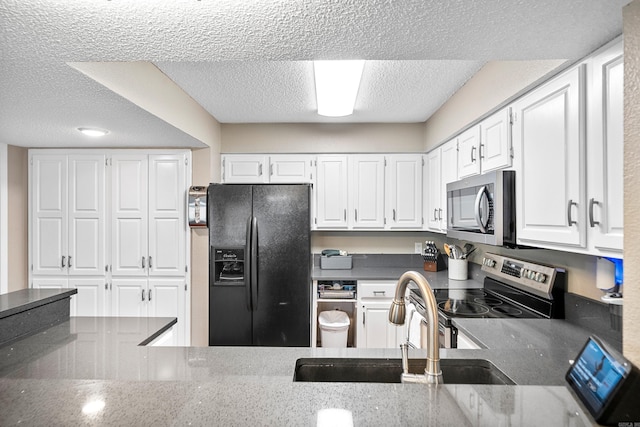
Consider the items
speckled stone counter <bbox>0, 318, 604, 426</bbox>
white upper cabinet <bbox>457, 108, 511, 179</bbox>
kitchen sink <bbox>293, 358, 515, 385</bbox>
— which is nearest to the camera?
speckled stone counter <bbox>0, 318, 604, 426</bbox>

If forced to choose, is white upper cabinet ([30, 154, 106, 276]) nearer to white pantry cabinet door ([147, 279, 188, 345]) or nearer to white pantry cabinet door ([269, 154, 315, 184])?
white pantry cabinet door ([147, 279, 188, 345])

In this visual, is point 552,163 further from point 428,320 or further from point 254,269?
point 254,269

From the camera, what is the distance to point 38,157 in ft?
10.5

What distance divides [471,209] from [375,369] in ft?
4.38

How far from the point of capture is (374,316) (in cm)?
324

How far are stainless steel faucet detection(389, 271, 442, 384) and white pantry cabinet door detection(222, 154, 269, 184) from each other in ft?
8.83

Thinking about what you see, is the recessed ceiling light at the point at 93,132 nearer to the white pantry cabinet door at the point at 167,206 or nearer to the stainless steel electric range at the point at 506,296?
the white pantry cabinet door at the point at 167,206

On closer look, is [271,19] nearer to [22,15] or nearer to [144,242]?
[22,15]

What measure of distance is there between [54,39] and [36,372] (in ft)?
3.75

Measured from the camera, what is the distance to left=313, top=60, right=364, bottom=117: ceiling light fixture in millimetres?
2105

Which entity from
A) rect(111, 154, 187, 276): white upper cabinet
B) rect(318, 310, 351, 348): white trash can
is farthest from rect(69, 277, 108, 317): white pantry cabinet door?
rect(318, 310, 351, 348): white trash can

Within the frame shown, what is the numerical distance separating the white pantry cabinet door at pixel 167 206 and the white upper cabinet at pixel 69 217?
453mm

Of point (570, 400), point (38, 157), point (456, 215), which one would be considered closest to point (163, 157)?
point (38, 157)

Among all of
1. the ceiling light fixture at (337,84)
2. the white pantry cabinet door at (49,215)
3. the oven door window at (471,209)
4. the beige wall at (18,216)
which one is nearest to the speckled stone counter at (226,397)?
the oven door window at (471,209)
